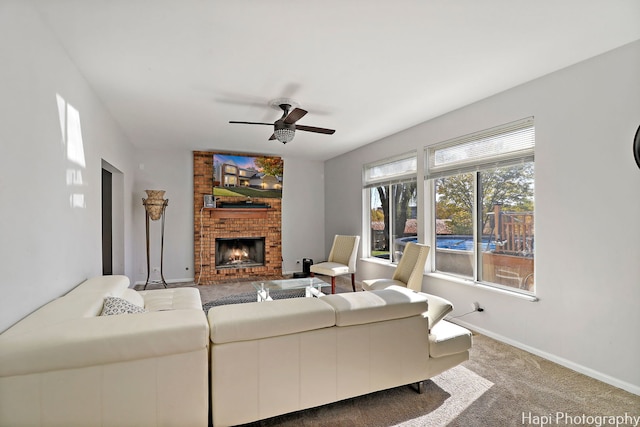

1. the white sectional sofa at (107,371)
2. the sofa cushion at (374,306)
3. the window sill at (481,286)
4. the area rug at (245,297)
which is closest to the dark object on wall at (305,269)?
the area rug at (245,297)

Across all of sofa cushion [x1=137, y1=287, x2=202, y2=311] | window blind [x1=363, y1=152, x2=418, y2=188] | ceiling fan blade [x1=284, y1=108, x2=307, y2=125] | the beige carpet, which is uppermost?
ceiling fan blade [x1=284, y1=108, x2=307, y2=125]

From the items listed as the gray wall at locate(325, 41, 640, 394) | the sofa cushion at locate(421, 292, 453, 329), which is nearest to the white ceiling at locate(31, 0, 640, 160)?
the gray wall at locate(325, 41, 640, 394)

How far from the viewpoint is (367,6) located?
6.26ft

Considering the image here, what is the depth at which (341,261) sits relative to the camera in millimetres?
5570

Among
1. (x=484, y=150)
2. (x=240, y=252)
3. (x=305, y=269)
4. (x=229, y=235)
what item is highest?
(x=484, y=150)

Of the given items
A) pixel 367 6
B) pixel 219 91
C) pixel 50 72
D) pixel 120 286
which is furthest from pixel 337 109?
pixel 120 286

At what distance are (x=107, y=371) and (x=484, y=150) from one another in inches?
148

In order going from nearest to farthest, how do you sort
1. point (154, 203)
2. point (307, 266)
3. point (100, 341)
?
point (100, 341) → point (154, 203) → point (307, 266)

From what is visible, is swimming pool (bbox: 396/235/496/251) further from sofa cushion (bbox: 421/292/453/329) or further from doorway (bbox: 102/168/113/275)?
doorway (bbox: 102/168/113/275)

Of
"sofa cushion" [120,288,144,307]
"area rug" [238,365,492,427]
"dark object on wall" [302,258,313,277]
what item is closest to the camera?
"area rug" [238,365,492,427]

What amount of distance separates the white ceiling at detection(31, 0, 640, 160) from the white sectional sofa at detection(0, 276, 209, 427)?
1.83 m

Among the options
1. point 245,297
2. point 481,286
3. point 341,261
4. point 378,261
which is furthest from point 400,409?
point 341,261

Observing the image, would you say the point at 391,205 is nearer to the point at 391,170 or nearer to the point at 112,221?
the point at 391,170

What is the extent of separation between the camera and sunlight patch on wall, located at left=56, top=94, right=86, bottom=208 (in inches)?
91.0
